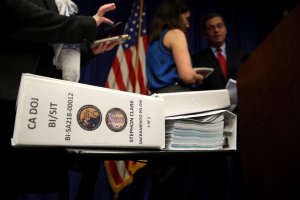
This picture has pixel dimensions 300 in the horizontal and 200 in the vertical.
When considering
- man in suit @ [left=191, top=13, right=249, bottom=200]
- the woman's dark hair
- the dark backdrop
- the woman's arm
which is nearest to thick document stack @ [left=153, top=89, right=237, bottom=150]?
the woman's arm

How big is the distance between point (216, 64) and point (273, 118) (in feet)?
4.00

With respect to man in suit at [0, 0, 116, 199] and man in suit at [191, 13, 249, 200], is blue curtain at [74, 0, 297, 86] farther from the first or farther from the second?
man in suit at [0, 0, 116, 199]

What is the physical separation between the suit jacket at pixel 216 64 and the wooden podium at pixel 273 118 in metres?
0.86

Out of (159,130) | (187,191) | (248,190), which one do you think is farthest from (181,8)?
(187,191)

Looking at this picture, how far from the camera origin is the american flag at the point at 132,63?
201 cm

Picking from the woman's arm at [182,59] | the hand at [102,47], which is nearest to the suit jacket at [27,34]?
→ the hand at [102,47]

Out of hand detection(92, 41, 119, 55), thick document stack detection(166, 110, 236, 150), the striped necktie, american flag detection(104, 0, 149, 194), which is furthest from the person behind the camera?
american flag detection(104, 0, 149, 194)

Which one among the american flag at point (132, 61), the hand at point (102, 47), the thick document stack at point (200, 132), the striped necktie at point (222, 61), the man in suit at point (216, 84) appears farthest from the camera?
the american flag at point (132, 61)

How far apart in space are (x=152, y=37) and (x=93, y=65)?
0.77m

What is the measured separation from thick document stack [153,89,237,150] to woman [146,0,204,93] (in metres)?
0.27

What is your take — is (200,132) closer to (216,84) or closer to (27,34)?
(27,34)

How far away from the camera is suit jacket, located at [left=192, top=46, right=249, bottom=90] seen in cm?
183

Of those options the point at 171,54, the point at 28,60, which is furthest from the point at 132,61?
the point at 28,60

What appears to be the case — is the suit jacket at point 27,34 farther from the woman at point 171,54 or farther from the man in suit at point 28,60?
the woman at point 171,54
